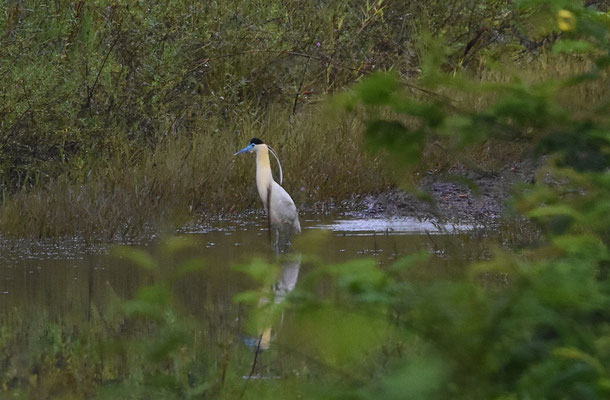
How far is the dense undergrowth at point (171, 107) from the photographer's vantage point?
11195 mm

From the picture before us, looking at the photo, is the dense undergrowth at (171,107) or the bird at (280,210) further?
the dense undergrowth at (171,107)

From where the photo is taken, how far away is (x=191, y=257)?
8.92m

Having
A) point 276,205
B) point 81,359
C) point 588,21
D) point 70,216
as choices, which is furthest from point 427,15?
point 588,21

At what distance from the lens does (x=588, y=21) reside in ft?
10.7

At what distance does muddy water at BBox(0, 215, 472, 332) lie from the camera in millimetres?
7055

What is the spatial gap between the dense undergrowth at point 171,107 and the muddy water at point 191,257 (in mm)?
575

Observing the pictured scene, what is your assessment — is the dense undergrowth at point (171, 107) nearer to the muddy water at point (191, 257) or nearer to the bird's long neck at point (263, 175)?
the muddy water at point (191, 257)

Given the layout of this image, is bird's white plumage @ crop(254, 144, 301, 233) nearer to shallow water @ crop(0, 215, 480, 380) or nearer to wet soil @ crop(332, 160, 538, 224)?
shallow water @ crop(0, 215, 480, 380)

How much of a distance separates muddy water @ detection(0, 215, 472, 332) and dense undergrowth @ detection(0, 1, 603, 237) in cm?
58

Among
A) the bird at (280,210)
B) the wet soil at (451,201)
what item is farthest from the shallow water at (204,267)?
the wet soil at (451,201)

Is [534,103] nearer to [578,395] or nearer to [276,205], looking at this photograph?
[578,395]

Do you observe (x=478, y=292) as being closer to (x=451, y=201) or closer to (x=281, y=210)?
(x=281, y=210)

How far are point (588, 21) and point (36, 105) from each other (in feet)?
28.7

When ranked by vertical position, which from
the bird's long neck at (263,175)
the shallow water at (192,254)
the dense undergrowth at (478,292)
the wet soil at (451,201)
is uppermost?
the dense undergrowth at (478,292)
